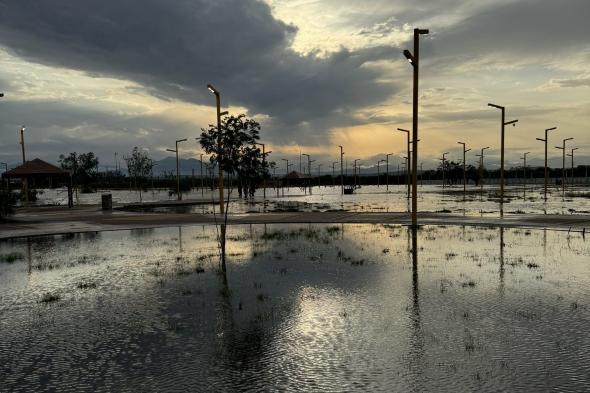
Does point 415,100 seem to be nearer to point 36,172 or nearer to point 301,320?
point 301,320

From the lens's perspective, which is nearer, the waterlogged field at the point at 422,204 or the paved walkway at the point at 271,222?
the paved walkway at the point at 271,222

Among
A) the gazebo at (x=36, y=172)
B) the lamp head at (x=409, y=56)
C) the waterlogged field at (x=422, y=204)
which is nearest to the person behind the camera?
the lamp head at (x=409, y=56)

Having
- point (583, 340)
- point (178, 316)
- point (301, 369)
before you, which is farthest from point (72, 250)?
point (583, 340)

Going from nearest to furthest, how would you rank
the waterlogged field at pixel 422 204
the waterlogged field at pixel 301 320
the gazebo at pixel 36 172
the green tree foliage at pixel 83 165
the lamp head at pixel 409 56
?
the waterlogged field at pixel 301 320
the lamp head at pixel 409 56
the waterlogged field at pixel 422 204
the gazebo at pixel 36 172
the green tree foliage at pixel 83 165

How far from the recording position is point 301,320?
316 inches

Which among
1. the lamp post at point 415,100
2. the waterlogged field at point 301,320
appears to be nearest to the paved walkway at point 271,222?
the lamp post at point 415,100

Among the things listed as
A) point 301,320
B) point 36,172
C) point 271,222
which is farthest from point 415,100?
point 36,172

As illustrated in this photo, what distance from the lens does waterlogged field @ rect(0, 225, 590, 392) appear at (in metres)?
5.77

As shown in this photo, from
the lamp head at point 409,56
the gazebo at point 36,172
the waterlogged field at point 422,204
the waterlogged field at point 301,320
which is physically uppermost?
the lamp head at point 409,56

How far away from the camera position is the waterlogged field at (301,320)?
577 cm

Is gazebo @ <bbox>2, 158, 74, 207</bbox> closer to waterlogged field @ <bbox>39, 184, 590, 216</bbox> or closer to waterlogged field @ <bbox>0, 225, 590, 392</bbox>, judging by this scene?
waterlogged field @ <bbox>39, 184, 590, 216</bbox>

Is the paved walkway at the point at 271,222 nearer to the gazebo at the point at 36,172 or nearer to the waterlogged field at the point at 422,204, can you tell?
the waterlogged field at the point at 422,204

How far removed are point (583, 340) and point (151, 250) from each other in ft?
43.5

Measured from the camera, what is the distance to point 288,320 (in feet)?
26.3
